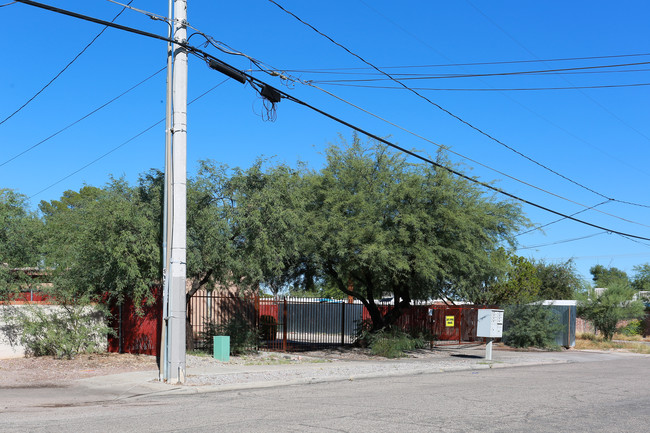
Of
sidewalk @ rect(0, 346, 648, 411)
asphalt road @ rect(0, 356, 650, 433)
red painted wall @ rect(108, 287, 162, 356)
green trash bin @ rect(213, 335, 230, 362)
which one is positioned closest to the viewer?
asphalt road @ rect(0, 356, 650, 433)

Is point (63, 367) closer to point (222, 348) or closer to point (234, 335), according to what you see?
point (222, 348)

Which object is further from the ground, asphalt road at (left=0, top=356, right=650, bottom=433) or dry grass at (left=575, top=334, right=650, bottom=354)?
asphalt road at (left=0, top=356, right=650, bottom=433)

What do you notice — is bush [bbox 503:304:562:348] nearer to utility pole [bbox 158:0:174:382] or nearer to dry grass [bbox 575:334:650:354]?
dry grass [bbox 575:334:650:354]

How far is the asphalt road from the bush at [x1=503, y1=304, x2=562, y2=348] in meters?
13.7

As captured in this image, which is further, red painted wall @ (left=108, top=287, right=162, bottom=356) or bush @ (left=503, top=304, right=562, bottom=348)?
bush @ (left=503, top=304, right=562, bottom=348)

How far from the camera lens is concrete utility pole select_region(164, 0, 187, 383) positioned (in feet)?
47.4

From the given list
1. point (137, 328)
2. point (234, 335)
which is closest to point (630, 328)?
point (234, 335)

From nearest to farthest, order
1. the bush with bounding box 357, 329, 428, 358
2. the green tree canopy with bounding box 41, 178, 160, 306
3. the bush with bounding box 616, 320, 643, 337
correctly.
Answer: the green tree canopy with bounding box 41, 178, 160, 306
the bush with bounding box 357, 329, 428, 358
the bush with bounding box 616, 320, 643, 337

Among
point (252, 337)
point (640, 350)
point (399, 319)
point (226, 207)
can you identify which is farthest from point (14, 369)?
point (640, 350)

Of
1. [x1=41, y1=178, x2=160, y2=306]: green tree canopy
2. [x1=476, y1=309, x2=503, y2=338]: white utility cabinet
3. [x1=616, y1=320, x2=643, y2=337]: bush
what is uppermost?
[x1=41, y1=178, x2=160, y2=306]: green tree canopy

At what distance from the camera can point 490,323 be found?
2412cm

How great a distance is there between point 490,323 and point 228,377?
12.2 m

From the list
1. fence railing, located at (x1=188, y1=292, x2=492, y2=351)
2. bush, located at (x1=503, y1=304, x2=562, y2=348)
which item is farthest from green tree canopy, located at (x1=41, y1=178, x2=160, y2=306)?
bush, located at (x1=503, y1=304, x2=562, y2=348)

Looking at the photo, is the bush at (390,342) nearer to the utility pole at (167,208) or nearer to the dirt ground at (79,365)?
the dirt ground at (79,365)
